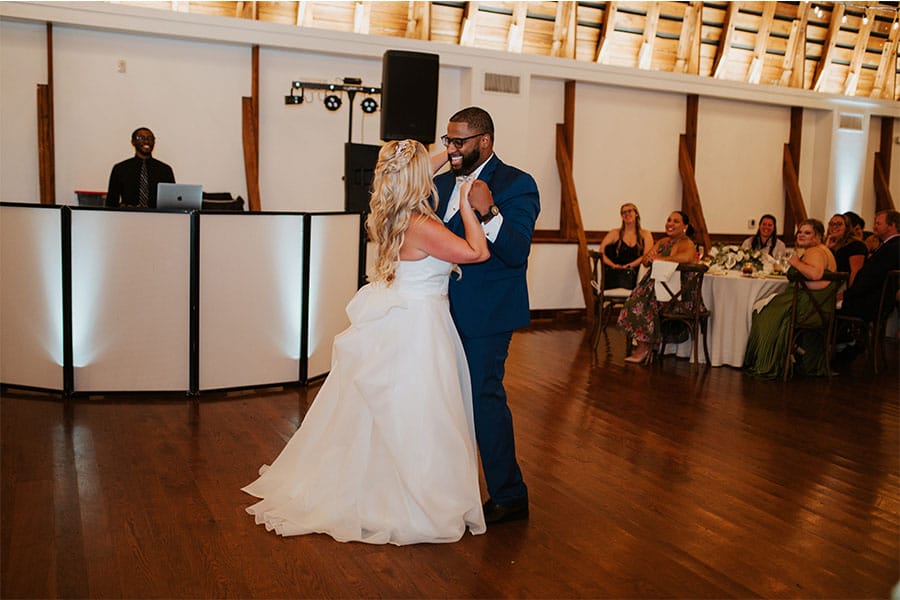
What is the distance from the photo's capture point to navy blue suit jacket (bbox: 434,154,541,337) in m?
3.31

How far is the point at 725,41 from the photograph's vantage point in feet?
39.0

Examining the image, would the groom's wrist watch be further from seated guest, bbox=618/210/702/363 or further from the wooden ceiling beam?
the wooden ceiling beam

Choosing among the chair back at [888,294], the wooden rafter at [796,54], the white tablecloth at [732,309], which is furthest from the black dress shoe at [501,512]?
the wooden rafter at [796,54]

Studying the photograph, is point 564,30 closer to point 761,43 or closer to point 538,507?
point 761,43

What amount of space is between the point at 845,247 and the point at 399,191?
6293mm

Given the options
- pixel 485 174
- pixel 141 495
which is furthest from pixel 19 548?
pixel 485 174

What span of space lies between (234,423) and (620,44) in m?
8.61

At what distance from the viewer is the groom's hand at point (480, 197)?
3.14m

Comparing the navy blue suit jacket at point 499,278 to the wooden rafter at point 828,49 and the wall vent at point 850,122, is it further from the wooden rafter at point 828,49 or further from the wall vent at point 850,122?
the wall vent at point 850,122

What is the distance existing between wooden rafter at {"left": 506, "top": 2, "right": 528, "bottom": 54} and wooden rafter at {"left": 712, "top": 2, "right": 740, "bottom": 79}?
3.31 meters

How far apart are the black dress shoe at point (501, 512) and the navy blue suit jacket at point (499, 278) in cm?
74

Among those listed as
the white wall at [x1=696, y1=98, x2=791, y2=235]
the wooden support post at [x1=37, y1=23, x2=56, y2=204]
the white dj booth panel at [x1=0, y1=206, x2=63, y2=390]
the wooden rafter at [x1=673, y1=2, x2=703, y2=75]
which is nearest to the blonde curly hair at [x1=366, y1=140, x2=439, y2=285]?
the white dj booth panel at [x1=0, y1=206, x2=63, y2=390]

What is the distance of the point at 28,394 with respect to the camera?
17.7 ft

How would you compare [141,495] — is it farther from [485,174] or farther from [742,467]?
[742,467]
